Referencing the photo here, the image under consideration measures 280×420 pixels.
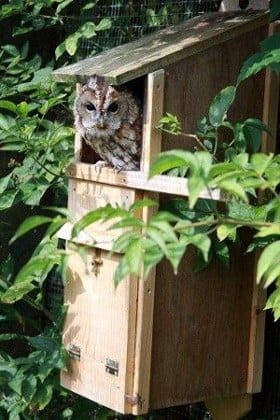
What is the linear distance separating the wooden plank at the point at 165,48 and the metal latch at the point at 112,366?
71 cm

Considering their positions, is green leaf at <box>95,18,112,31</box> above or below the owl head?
above

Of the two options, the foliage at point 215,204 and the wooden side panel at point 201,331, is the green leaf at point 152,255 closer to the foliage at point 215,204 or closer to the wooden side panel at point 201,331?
the foliage at point 215,204

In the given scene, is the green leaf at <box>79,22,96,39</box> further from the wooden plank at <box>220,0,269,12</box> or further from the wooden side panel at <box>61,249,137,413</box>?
the wooden side panel at <box>61,249,137,413</box>

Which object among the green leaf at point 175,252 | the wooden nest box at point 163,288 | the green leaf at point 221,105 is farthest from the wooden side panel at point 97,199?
the green leaf at point 175,252

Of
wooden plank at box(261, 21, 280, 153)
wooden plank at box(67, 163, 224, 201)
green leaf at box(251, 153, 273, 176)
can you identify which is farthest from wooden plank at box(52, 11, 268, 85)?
green leaf at box(251, 153, 273, 176)

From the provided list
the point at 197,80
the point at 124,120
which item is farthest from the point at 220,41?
the point at 124,120

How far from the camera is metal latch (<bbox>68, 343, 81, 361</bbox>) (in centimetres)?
284

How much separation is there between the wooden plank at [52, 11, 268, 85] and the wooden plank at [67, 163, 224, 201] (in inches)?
9.1

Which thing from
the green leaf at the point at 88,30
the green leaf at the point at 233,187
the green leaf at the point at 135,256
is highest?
the green leaf at the point at 88,30

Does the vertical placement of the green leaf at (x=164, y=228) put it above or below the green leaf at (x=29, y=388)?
above

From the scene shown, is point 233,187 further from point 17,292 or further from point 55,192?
point 55,192

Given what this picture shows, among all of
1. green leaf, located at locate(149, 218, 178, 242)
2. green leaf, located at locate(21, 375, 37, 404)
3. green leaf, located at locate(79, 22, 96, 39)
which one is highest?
green leaf, located at locate(79, 22, 96, 39)

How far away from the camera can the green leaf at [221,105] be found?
98.5 inches

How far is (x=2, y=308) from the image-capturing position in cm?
339
